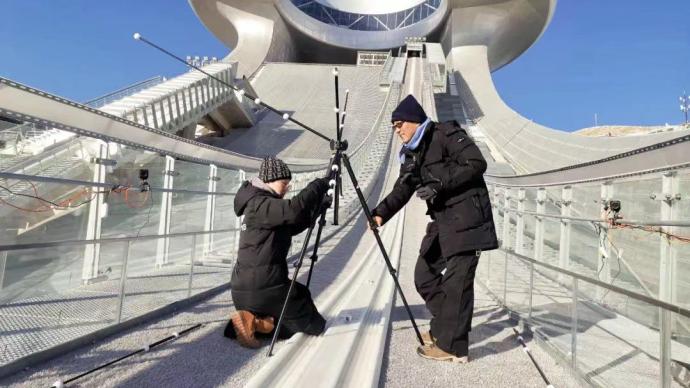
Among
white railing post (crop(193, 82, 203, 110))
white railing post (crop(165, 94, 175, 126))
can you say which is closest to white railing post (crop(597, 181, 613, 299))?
white railing post (crop(165, 94, 175, 126))

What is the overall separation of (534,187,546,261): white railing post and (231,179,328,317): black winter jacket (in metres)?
3.34

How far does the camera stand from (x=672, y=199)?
310 cm

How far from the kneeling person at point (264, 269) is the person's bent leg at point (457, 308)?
0.69 metres

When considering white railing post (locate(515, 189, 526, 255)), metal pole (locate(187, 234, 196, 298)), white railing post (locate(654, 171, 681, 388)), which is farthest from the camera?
white railing post (locate(515, 189, 526, 255))

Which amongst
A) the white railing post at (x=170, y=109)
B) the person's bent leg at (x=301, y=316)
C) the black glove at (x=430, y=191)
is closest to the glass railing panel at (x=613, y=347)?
the black glove at (x=430, y=191)

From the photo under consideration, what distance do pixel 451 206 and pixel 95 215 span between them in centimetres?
292

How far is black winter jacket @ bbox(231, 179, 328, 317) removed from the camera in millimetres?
2455

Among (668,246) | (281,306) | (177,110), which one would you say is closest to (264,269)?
(281,306)

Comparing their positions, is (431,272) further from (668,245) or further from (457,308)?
(668,245)

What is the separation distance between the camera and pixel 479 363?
8.13ft

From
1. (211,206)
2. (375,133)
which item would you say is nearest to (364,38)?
(375,133)

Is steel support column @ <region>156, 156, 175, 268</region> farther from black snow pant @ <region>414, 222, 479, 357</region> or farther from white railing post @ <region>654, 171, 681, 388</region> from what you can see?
white railing post @ <region>654, 171, 681, 388</region>

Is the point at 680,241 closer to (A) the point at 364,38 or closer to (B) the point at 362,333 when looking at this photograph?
(B) the point at 362,333

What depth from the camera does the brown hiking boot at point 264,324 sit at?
2.59 meters
